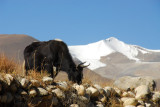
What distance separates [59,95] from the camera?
6.42 metres

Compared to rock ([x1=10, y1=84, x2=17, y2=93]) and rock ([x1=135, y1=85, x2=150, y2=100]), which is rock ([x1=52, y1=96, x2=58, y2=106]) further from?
rock ([x1=135, y1=85, x2=150, y2=100])

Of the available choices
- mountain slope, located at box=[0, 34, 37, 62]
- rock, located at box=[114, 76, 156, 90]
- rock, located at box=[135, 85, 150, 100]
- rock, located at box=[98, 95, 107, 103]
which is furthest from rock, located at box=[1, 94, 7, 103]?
mountain slope, located at box=[0, 34, 37, 62]

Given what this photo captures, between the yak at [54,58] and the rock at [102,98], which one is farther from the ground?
the yak at [54,58]

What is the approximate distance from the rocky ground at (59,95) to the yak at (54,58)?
1669 mm

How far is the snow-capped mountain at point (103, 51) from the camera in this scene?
84000mm

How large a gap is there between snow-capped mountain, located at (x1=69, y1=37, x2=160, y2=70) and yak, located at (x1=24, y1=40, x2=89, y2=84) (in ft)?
223

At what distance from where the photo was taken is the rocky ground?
5.51 meters

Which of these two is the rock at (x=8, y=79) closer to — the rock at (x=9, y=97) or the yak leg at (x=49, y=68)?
the rock at (x=9, y=97)

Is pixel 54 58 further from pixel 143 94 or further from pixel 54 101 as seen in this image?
pixel 143 94

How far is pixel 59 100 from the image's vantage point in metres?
6.44

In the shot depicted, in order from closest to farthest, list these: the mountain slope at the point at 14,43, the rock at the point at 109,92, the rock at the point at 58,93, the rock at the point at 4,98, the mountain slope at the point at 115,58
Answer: the rock at the point at 4,98 → the rock at the point at 58,93 → the rock at the point at 109,92 → the mountain slope at the point at 14,43 → the mountain slope at the point at 115,58

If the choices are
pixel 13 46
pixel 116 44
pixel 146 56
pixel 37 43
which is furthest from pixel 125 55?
pixel 37 43

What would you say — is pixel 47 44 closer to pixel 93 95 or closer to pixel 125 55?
pixel 93 95

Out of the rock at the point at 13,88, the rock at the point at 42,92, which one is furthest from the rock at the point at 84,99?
the rock at the point at 13,88
